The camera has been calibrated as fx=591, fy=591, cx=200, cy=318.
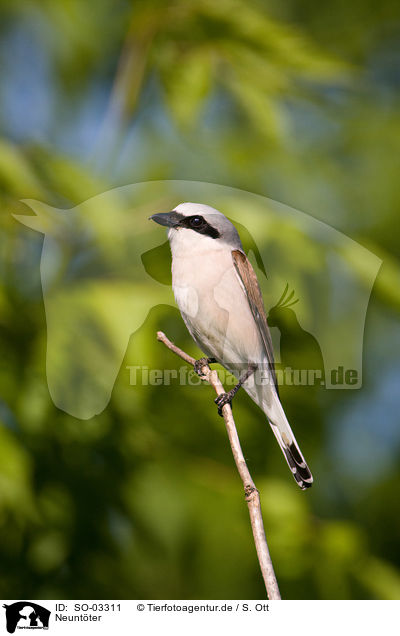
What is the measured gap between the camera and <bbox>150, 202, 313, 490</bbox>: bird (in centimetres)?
118

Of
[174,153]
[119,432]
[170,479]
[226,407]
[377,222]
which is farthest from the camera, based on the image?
[377,222]

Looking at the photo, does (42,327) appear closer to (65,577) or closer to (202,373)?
(202,373)

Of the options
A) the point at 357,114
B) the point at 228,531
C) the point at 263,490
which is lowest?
the point at 228,531

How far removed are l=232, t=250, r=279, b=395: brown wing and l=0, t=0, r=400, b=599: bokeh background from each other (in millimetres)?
113

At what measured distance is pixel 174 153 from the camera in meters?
1.56

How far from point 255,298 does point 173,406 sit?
0.30 meters

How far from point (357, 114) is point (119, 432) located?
1270mm

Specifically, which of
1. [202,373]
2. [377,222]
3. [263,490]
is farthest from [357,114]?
[263,490]
